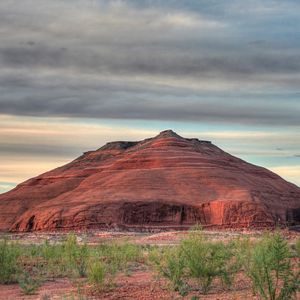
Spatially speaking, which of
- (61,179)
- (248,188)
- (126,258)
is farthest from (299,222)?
(126,258)

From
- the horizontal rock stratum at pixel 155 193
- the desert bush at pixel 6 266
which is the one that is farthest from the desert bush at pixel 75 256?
the horizontal rock stratum at pixel 155 193

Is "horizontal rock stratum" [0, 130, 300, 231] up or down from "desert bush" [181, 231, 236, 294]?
up

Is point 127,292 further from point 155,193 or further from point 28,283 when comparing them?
point 155,193

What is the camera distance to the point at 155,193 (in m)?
103

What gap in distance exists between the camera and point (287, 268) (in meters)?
15.6

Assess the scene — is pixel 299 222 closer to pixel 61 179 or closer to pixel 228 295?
pixel 61 179

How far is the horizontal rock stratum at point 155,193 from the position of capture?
9688 cm

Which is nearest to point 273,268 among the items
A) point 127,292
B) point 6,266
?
point 127,292

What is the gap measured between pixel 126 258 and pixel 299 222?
79603 millimetres

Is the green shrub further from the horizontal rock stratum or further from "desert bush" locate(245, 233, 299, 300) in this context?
the horizontal rock stratum

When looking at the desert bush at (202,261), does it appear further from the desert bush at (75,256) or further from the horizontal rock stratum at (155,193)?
the horizontal rock stratum at (155,193)

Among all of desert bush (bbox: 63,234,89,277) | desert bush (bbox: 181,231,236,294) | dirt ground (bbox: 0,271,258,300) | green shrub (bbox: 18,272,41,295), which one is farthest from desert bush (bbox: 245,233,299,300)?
desert bush (bbox: 63,234,89,277)

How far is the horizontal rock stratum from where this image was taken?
9688 centimetres

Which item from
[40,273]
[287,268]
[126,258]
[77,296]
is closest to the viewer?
[287,268]
